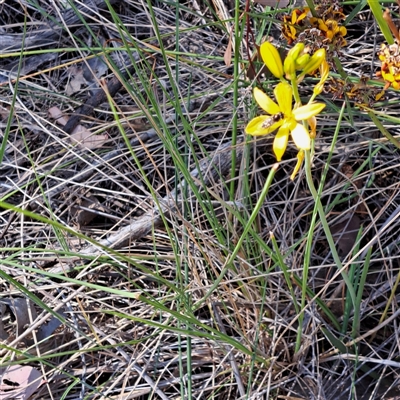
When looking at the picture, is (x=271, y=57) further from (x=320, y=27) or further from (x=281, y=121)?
(x=320, y=27)

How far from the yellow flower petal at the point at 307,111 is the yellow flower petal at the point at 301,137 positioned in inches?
0.5

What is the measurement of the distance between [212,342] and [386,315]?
15.6 inches

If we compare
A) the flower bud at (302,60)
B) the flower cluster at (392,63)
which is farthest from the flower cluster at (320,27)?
the flower bud at (302,60)

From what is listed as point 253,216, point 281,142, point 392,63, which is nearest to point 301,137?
point 281,142

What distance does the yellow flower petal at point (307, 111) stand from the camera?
1.93 feet

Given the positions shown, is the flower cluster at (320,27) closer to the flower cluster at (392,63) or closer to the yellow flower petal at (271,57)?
the flower cluster at (392,63)

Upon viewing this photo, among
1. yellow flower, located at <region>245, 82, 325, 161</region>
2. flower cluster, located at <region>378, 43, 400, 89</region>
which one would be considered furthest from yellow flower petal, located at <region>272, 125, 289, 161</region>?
flower cluster, located at <region>378, 43, 400, 89</region>

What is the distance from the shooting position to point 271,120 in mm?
642

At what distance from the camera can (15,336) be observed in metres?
1.24

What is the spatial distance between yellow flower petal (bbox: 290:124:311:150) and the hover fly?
3 cm

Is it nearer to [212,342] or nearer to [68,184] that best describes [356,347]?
[212,342]

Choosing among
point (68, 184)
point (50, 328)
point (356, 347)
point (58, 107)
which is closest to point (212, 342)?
point (356, 347)

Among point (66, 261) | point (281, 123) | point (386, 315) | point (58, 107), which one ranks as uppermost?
point (281, 123)

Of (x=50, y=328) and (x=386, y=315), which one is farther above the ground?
(x=50, y=328)
